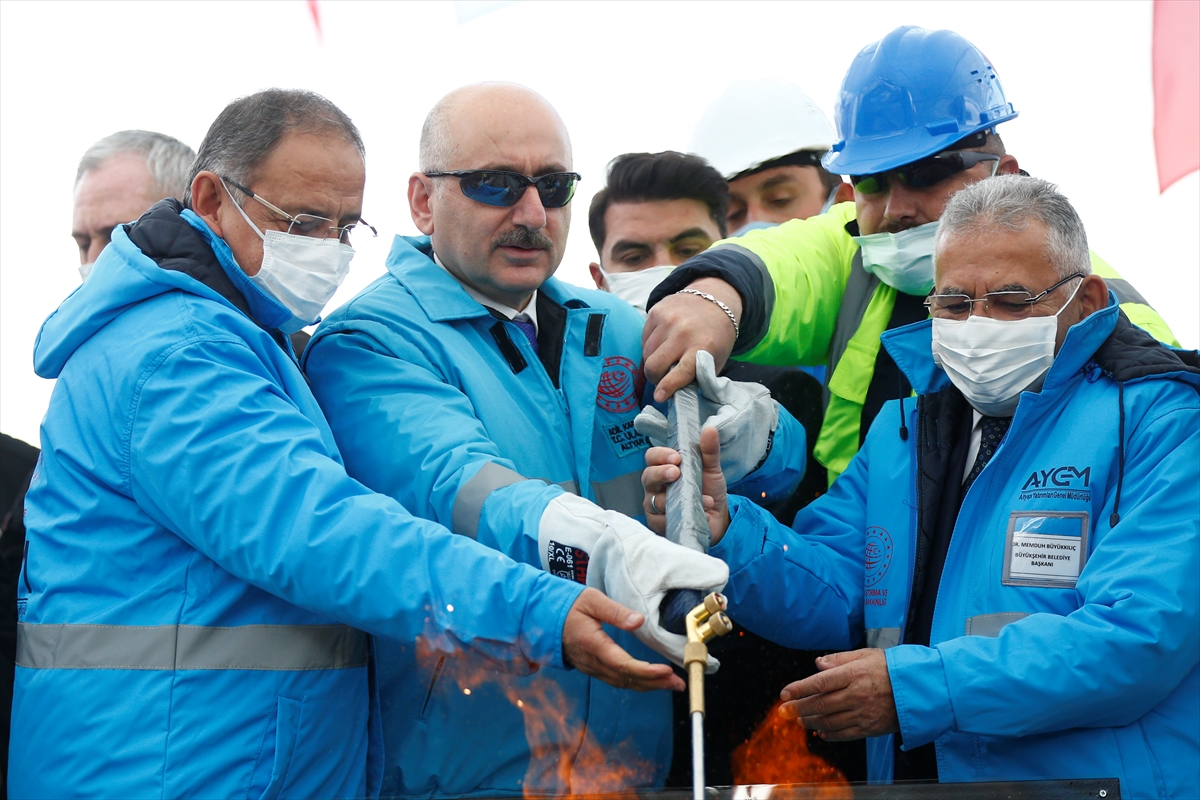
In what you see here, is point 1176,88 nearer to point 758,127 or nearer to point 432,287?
point 758,127

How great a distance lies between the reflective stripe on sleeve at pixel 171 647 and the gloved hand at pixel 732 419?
3.83 feet

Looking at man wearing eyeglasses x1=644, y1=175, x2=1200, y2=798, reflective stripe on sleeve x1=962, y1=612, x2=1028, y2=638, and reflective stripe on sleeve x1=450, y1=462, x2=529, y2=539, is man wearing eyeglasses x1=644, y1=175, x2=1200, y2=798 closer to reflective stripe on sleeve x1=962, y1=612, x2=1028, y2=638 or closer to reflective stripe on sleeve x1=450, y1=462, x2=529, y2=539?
reflective stripe on sleeve x1=962, y1=612, x2=1028, y2=638

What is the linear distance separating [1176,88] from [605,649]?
6.52 meters

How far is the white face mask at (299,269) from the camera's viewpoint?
2924 millimetres

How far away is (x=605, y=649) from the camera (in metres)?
2.35

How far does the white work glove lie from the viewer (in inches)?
96.1

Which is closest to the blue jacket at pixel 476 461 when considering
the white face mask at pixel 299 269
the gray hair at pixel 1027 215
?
the white face mask at pixel 299 269

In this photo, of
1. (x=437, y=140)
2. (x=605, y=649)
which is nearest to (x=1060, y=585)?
(x=605, y=649)

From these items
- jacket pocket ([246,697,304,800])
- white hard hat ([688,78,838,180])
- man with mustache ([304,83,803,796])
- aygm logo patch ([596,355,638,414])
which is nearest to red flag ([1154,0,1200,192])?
white hard hat ([688,78,838,180])

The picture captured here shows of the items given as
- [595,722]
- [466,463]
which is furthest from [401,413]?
[595,722]

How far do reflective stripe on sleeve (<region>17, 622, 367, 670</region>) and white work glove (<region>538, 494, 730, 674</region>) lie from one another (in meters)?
0.63

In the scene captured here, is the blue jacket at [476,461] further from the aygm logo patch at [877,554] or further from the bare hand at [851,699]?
the bare hand at [851,699]

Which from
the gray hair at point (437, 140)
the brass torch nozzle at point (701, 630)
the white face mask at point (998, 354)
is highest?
the gray hair at point (437, 140)

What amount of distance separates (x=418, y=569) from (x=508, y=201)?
1.34 metres
